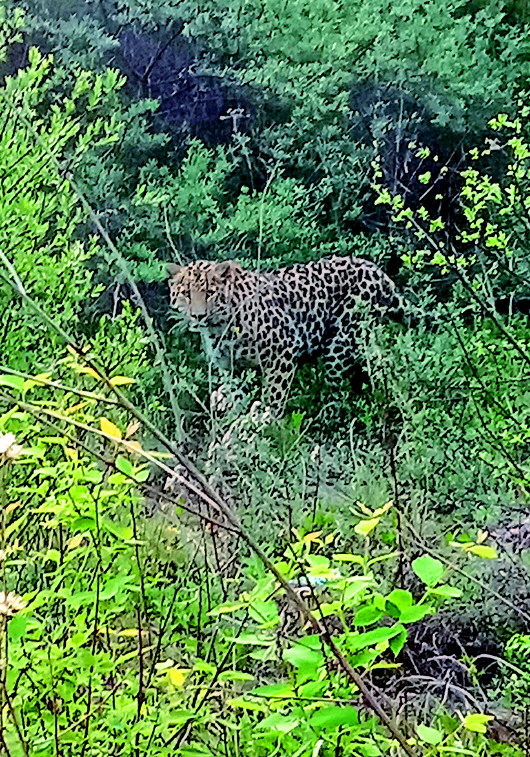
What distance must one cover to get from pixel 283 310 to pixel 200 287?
0.19m

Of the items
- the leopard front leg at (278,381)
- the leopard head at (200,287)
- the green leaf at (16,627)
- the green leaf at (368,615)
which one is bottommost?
the leopard front leg at (278,381)

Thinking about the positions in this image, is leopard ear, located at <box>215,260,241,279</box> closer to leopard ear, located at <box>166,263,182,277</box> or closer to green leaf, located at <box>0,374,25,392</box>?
leopard ear, located at <box>166,263,182,277</box>

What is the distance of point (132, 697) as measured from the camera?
2.59 feet

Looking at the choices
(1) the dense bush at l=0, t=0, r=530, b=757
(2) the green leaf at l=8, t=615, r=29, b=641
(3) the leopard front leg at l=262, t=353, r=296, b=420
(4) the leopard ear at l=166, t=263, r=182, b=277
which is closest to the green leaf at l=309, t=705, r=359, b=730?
(2) the green leaf at l=8, t=615, r=29, b=641

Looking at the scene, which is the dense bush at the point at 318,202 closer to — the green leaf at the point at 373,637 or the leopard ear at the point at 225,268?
the leopard ear at the point at 225,268

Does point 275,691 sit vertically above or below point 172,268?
above

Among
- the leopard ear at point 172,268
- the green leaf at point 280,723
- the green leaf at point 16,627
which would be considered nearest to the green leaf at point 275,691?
the green leaf at point 280,723

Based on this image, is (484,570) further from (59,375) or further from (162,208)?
(162,208)

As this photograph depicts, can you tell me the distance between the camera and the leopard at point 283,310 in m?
1.85

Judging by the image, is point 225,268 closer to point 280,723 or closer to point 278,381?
point 278,381

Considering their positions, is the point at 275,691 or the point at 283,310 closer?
Answer: the point at 275,691

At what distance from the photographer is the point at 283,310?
1.93 meters

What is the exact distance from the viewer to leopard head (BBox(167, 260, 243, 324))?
72.6 inches

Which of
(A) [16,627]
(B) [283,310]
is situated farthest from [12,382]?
(B) [283,310]
